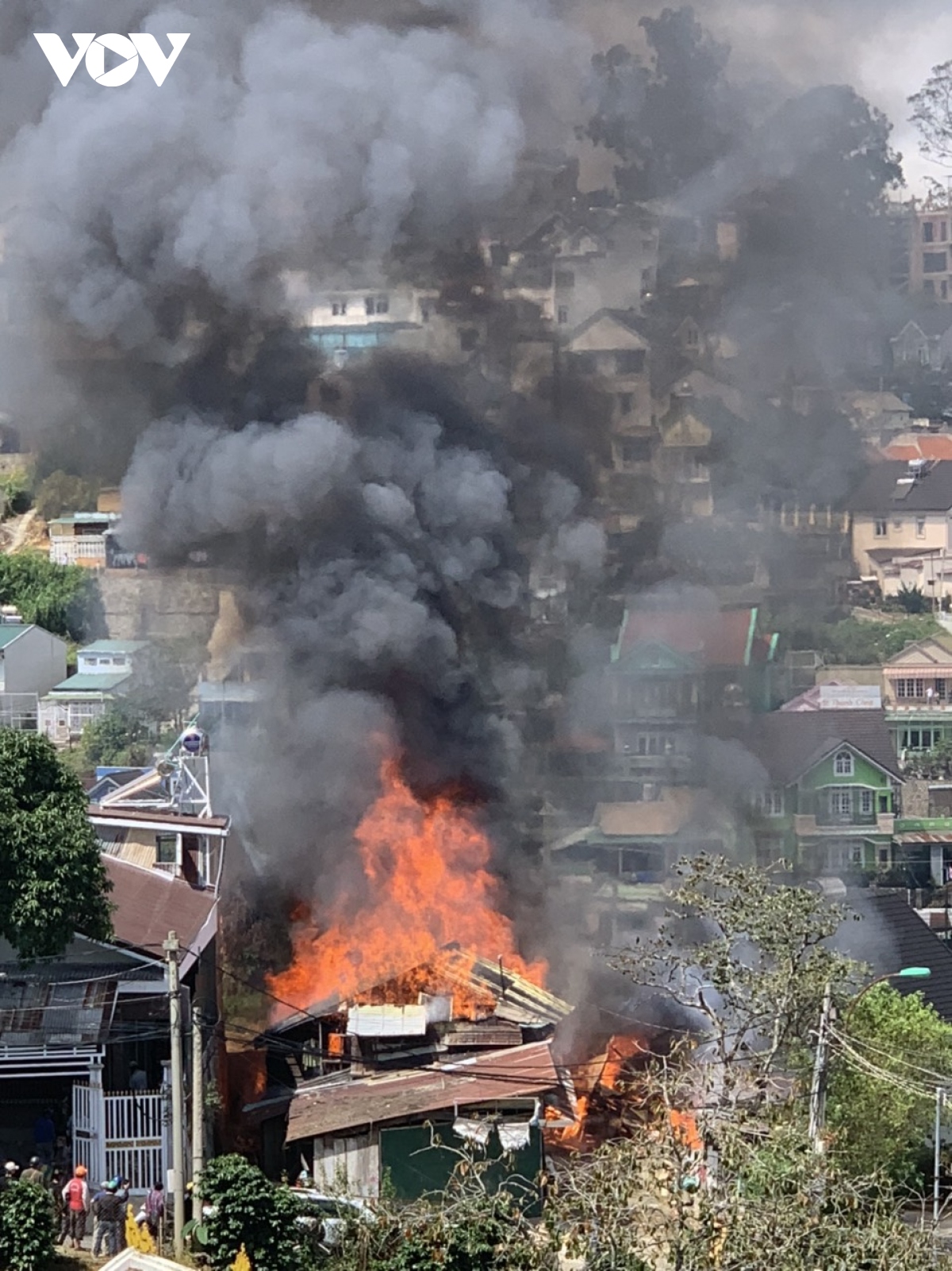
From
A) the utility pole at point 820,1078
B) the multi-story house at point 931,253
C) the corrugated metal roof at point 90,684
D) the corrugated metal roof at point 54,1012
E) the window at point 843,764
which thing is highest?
the multi-story house at point 931,253

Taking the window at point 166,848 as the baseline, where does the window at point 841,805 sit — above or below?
above

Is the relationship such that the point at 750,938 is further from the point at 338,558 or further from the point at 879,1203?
the point at 338,558

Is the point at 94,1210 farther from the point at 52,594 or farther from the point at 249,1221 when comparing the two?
the point at 52,594

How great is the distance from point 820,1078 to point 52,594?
42.6 metres

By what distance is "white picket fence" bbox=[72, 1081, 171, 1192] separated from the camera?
25.5 m

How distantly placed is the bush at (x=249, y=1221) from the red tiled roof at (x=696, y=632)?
27.3 meters

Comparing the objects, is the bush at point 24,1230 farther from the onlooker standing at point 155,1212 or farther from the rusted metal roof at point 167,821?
the rusted metal roof at point 167,821

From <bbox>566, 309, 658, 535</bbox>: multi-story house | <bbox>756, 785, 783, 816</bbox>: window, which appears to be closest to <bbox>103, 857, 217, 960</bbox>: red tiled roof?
<bbox>566, 309, 658, 535</bbox>: multi-story house

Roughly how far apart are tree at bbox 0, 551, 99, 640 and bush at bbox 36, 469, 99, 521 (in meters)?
3.34

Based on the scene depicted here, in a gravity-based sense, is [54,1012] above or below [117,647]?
below

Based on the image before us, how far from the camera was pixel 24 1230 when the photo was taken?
22.2m

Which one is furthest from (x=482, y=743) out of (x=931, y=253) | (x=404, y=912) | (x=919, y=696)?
(x=931, y=253)

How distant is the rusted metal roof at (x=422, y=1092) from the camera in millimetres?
27594

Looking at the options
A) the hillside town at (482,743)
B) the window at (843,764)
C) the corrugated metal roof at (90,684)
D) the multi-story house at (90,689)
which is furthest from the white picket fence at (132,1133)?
the corrugated metal roof at (90,684)
